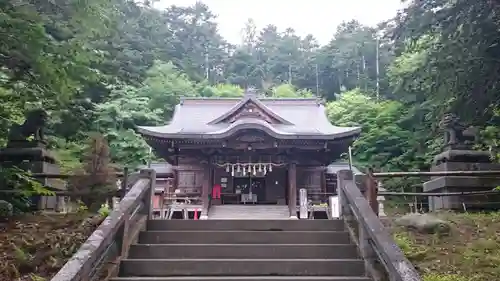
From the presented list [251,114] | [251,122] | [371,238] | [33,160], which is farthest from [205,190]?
[371,238]

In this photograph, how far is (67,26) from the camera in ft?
25.4

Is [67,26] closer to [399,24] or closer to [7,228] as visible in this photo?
[7,228]

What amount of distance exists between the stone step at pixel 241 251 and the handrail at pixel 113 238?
334 millimetres

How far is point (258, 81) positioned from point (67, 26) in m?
43.8

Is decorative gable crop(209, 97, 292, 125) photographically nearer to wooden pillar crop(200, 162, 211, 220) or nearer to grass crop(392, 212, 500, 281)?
wooden pillar crop(200, 162, 211, 220)

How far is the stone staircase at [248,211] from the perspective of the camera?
1683cm

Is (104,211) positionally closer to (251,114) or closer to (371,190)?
(371,190)

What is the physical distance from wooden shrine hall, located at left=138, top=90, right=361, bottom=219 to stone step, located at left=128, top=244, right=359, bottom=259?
10.3 m

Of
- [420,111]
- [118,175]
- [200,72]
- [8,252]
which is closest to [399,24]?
[118,175]

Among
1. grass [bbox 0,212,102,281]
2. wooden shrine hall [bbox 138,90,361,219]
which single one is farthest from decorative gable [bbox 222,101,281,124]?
grass [bbox 0,212,102,281]

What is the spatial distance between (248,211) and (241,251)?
10.9 meters

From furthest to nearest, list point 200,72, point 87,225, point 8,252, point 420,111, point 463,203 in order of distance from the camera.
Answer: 1. point 200,72
2. point 420,111
3. point 463,203
4. point 87,225
5. point 8,252

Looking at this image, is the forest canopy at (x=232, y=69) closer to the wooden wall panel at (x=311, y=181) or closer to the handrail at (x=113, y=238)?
the handrail at (x=113, y=238)

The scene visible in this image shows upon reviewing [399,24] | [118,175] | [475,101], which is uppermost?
[399,24]
